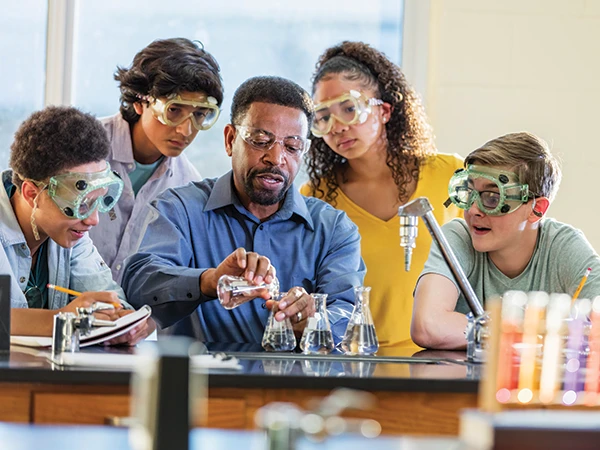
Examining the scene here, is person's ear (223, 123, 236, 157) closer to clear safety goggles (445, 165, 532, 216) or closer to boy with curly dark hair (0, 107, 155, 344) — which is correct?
boy with curly dark hair (0, 107, 155, 344)

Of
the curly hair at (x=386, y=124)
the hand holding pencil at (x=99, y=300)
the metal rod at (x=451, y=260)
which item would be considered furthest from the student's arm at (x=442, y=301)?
the hand holding pencil at (x=99, y=300)

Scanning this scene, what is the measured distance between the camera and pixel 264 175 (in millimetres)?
2682

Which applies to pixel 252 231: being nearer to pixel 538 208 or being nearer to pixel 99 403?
pixel 538 208

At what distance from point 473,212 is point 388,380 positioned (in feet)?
3.12

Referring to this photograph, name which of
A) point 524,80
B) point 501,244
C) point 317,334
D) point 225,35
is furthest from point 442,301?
point 225,35

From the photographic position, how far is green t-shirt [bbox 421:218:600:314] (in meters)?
2.65

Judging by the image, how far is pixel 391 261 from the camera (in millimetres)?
3094

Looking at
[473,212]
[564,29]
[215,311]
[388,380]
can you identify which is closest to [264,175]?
[215,311]

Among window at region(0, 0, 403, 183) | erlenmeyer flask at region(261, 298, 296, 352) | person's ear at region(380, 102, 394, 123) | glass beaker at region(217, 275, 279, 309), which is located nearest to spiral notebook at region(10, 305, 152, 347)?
glass beaker at region(217, 275, 279, 309)

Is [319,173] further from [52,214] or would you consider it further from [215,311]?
[52,214]

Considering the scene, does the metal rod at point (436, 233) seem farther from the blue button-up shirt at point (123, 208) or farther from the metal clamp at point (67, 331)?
the blue button-up shirt at point (123, 208)

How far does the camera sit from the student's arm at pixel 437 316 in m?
2.46

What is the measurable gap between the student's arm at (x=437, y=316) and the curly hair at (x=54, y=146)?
95 centimetres

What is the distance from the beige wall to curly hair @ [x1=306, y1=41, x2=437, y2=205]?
0.55 meters
